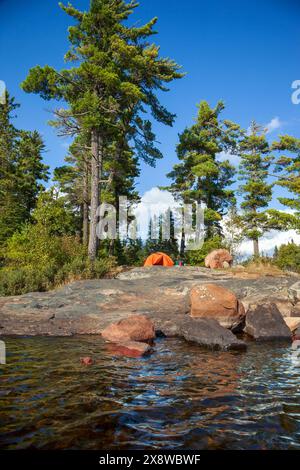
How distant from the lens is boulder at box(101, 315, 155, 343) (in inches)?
357

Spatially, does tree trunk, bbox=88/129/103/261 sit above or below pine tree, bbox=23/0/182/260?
below

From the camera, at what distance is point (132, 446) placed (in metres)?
3.74

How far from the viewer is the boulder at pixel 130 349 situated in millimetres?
7867

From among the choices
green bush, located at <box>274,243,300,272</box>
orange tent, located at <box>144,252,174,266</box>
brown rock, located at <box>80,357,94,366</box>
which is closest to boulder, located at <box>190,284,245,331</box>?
brown rock, located at <box>80,357,94,366</box>

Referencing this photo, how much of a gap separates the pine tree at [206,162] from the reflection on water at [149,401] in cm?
2472

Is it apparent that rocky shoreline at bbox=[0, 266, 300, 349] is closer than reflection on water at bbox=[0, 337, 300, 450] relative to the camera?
No

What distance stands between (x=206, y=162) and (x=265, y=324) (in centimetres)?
2245

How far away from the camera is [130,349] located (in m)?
8.02

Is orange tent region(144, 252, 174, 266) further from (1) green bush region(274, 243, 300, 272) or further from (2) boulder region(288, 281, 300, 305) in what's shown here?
(2) boulder region(288, 281, 300, 305)

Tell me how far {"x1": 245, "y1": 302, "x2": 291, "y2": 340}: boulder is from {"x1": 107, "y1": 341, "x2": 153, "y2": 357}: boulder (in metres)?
3.68

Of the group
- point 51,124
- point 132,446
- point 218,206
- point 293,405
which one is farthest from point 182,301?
point 218,206

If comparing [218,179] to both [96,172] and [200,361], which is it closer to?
[96,172]

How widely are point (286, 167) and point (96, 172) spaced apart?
22.3 metres

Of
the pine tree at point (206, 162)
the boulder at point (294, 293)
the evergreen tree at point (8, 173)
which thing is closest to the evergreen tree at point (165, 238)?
the pine tree at point (206, 162)
